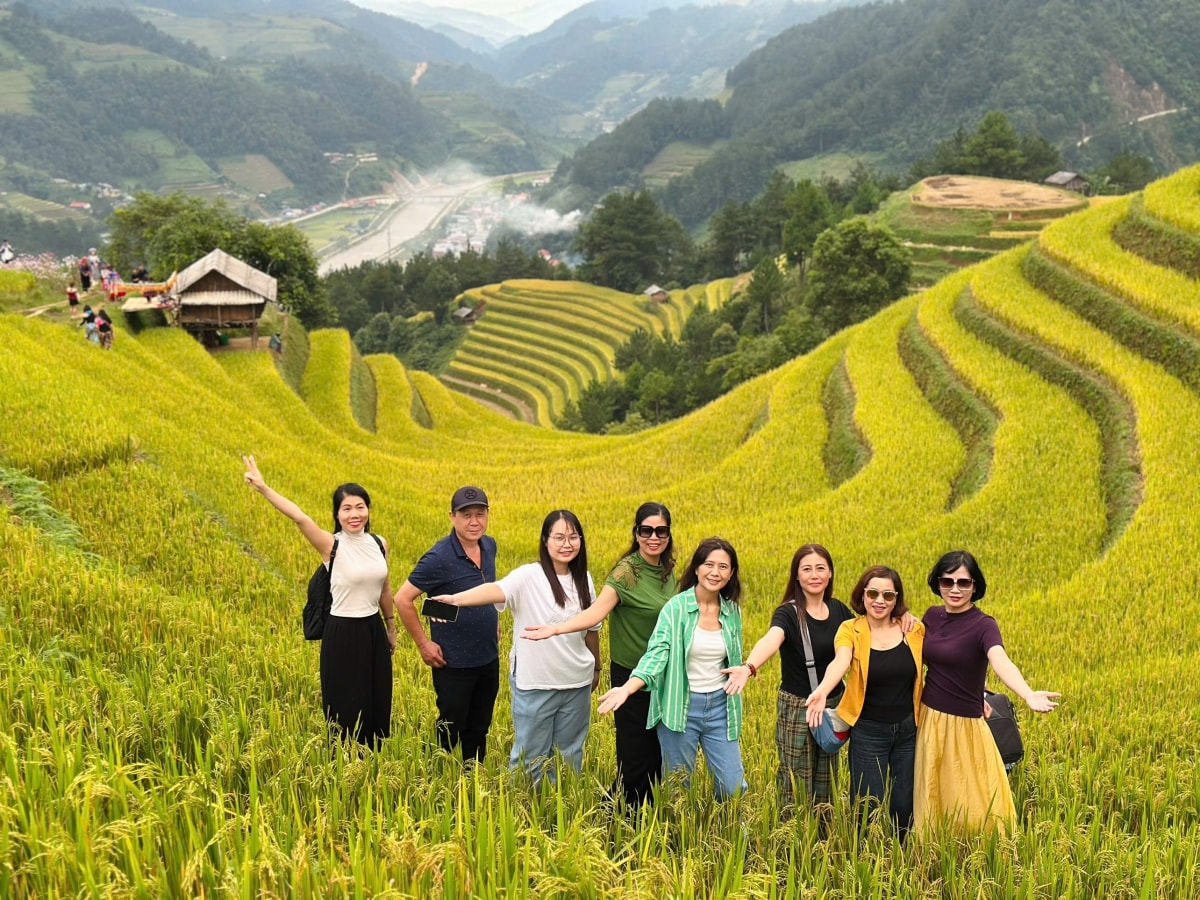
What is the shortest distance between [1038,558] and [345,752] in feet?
25.2

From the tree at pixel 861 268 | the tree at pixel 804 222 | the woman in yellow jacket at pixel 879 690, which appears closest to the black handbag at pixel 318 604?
the woman in yellow jacket at pixel 879 690

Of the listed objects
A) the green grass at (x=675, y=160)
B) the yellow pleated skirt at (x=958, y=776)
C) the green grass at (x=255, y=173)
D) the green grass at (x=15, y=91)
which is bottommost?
the yellow pleated skirt at (x=958, y=776)

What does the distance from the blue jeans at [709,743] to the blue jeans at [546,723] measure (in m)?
0.45

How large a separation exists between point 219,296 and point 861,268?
22.4m

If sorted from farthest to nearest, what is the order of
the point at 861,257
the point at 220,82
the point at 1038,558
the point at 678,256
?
1. the point at 220,82
2. the point at 678,256
3. the point at 861,257
4. the point at 1038,558

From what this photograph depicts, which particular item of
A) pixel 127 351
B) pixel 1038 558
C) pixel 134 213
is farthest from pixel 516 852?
pixel 134 213

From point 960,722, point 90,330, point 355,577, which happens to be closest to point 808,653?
point 960,722

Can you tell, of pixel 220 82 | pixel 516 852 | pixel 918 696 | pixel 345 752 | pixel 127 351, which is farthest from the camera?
pixel 220 82

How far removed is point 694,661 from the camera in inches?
146

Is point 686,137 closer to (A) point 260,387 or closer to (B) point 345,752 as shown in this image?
(A) point 260,387

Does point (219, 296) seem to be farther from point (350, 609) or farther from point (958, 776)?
point (958, 776)

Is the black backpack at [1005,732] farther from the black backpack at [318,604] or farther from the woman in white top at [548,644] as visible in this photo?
the black backpack at [318,604]

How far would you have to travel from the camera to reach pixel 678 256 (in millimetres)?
74125

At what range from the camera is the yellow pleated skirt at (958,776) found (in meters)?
3.65
